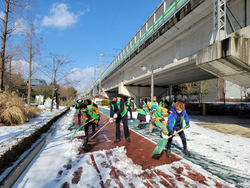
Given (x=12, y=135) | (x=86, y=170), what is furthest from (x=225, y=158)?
(x=12, y=135)

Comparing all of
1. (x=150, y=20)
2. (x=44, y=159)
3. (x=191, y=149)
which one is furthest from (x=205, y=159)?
(x=150, y=20)

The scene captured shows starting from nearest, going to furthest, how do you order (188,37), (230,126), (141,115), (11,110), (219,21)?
(219,21) < (11,110) < (141,115) < (230,126) < (188,37)

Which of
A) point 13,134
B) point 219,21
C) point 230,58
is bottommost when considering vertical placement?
point 13,134

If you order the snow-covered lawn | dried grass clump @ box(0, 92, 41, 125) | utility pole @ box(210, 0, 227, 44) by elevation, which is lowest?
the snow-covered lawn

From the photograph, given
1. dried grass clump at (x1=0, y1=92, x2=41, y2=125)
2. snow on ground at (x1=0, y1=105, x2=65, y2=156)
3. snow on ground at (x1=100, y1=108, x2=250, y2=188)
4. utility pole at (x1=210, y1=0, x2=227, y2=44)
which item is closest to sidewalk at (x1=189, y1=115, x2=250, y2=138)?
snow on ground at (x1=100, y1=108, x2=250, y2=188)

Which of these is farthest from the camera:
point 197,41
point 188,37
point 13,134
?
point 188,37

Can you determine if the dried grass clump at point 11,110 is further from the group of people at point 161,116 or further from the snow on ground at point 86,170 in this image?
Result: the group of people at point 161,116

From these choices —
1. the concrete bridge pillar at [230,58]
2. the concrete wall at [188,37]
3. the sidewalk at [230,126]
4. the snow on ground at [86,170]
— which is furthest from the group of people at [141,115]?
the concrete wall at [188,37]

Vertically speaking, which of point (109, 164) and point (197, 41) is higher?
point (197, 41)

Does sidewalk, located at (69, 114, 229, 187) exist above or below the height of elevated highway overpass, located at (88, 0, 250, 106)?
below

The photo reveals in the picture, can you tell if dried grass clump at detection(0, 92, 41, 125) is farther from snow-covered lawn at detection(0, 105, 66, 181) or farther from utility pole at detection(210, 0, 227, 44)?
utility pole at detection(210, 0, 227, 44)

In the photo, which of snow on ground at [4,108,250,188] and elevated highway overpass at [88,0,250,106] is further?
elevated highway overpass at [88,0,250,106]

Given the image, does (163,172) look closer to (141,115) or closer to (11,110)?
(141,115)

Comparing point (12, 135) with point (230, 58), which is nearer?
point (12, 135)
